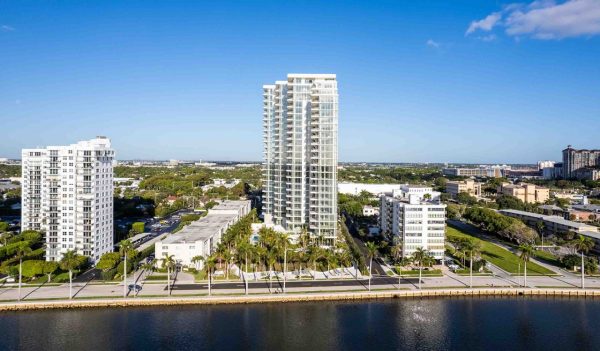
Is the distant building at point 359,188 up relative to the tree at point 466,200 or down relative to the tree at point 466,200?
up

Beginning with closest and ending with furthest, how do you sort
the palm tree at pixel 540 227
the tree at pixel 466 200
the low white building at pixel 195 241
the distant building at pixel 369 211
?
1. the low white building at pixel 195 241
2. the palm tree at pixel 540 227
3. the distant building at pixel 369 211
4. the tree at pixel 466 200

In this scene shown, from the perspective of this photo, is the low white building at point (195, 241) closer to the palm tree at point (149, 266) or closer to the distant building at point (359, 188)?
the palm tree at point (149, 266)

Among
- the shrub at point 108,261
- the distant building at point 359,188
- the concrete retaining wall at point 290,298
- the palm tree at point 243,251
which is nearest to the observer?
the concrete retaining wall at point 290,298

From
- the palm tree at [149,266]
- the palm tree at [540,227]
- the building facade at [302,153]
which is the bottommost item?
the palm tree at [149,266]

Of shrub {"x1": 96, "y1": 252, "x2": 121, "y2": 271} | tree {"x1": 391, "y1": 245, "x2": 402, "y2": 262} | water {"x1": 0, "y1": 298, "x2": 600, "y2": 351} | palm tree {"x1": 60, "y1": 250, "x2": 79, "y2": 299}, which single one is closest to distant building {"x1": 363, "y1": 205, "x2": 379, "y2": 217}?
tree {"x1": 391, "y1": 245, "x2": 402, "y2": 262}

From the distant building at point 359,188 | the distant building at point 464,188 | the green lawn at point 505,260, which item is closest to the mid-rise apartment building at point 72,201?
the green lawn at point 505,260

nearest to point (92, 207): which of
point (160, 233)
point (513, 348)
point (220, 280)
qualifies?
point (220, 280)

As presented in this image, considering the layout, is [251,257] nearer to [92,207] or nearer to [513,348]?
[92,207]

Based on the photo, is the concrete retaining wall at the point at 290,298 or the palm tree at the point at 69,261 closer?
the concrete retaining wall at the point at 290,298
